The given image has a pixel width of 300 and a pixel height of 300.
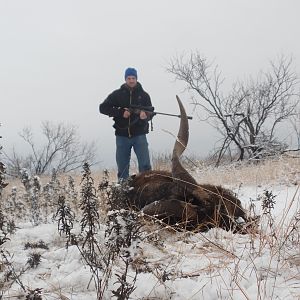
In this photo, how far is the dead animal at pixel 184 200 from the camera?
406cm

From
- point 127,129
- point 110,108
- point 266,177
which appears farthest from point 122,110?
point 266,177

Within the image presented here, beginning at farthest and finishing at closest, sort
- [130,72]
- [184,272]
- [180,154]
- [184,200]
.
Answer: [130,72], [180,154], [184,200], [184,272]

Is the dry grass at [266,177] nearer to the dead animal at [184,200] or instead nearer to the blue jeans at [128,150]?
the blue jeans at [128,150]

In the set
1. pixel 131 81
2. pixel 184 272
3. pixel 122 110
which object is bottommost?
pixel 184 272

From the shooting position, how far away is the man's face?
23.2 feet

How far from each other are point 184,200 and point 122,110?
2866 mm

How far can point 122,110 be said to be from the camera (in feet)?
22.8

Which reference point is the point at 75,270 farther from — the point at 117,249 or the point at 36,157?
the point at 36,157

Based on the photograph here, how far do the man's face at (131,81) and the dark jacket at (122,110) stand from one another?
0.07 meters

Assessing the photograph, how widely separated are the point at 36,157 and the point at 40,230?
22.0m

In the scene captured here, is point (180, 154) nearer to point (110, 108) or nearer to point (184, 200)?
point (184, 200)

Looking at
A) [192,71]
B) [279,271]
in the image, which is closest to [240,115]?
[192,71]

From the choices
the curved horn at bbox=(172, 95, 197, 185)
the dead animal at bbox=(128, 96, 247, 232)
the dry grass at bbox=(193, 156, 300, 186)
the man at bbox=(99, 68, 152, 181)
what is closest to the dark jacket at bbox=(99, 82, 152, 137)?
the man at bbox=(99, 68, 152, 181)

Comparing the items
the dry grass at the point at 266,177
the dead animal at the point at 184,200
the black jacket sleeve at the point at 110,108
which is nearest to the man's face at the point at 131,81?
the black jacket sleeve at the point at 110,108
